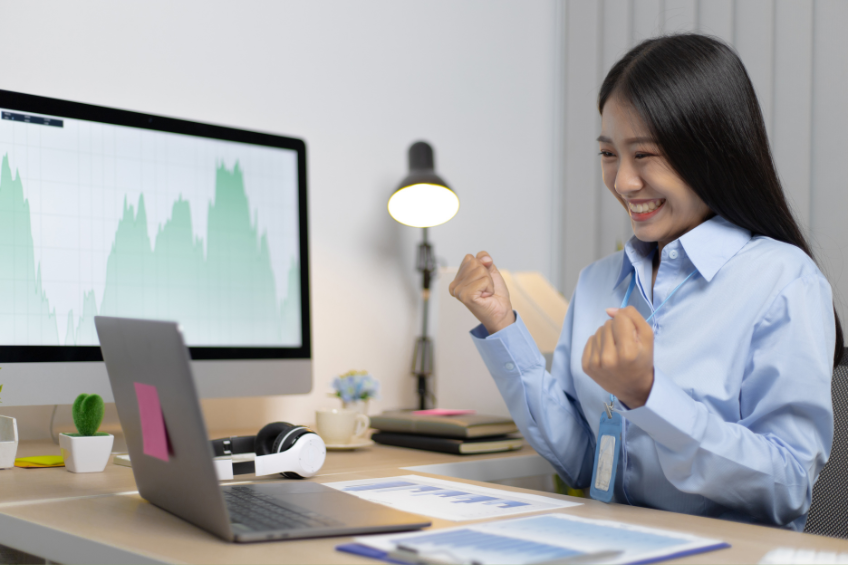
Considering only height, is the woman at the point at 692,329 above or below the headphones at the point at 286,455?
above

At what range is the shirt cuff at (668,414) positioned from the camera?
74 centimetres

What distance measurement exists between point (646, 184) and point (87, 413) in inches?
33.0

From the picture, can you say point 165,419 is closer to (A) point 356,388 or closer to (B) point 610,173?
(B) point 610,173

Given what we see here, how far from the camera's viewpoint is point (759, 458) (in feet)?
2.61

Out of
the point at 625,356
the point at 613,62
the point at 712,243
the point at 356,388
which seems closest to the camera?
the point at 625,356

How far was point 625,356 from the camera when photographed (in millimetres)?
717

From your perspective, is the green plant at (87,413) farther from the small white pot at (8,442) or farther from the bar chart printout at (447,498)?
the bar chart printout at (447,498)

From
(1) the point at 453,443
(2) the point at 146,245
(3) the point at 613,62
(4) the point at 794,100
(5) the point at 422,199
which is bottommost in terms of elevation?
(1) the point at 453,443

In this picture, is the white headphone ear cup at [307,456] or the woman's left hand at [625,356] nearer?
the woman's left hand at [625,356]

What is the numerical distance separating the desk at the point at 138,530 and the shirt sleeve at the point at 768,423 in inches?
2.8

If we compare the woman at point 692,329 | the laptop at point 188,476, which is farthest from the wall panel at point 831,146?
the laptop at point 188,476

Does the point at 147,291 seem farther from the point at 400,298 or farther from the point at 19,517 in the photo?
the point at 400,298

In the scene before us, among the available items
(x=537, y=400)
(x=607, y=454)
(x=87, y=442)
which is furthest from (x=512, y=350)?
(x=87, y=442)

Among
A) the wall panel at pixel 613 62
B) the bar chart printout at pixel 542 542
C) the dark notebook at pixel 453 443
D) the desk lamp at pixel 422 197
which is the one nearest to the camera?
the bar chart printout at pixel 542 542
